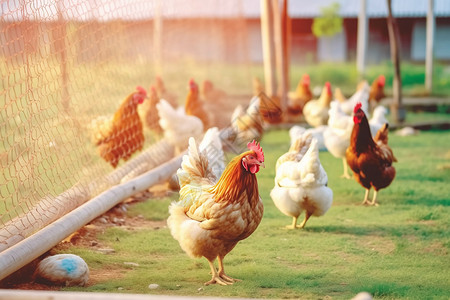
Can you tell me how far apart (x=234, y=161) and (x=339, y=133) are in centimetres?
325

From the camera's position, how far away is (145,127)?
832 cm

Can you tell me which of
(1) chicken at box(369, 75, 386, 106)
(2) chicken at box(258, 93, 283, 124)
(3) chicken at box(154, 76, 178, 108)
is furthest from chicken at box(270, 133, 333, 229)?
(1) chicken at box(369, 75, 386, 106)

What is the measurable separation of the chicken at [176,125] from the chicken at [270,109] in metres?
0.92

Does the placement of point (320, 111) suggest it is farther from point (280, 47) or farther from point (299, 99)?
point (280, 47)

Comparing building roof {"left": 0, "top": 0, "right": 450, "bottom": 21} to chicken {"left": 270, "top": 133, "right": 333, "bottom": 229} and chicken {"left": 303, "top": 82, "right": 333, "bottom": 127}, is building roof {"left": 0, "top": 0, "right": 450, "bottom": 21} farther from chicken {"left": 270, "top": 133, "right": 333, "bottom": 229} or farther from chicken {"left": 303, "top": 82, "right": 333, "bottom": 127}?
chicken {"left": 303, "top": 82, "right": 333, "bottom": 127}

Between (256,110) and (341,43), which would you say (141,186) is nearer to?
(256,110)

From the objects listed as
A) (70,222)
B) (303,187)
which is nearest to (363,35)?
(303,187)

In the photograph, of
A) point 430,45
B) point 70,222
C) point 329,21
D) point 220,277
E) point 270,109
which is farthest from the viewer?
point 329,21

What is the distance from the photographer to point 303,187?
16.9 feet

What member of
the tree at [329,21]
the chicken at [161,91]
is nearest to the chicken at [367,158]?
the chicken at [161,91]

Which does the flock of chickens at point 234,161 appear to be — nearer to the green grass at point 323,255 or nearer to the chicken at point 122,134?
the chicken at point 122,134

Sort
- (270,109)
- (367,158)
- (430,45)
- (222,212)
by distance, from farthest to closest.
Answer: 1. (430,45)
2. (270,109)
3. (367,158)
4. (222,212)

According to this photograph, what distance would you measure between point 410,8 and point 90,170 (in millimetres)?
13359

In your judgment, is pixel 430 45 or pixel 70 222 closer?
pixel 70 222
